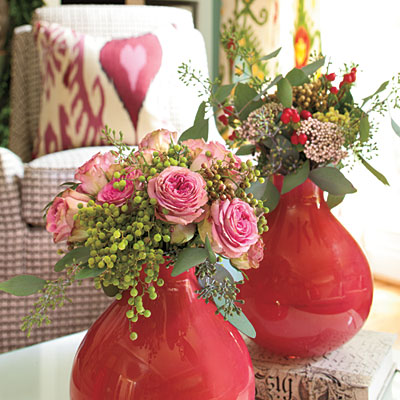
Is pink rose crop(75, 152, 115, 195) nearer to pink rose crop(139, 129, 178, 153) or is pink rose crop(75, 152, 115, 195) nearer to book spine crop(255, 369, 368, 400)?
pink rose crop(139, 129, 178, 153)

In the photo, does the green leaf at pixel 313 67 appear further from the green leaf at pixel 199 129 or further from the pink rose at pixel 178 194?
the pink rose at pixel 178 194

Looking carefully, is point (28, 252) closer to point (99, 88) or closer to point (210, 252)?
point (99, 88)

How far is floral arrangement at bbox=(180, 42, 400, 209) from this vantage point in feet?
2.17

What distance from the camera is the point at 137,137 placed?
1.86 metres

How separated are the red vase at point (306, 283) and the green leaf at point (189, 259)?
25cm

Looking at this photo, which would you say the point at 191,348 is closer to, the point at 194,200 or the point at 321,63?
the point at 194,200

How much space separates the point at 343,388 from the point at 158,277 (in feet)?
0.99

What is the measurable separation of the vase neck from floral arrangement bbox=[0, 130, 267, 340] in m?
0.21

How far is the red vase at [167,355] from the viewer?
0.50 m

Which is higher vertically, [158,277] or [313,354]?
[158,277]

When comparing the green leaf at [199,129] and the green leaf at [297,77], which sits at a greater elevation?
the green leaf at [297,77]

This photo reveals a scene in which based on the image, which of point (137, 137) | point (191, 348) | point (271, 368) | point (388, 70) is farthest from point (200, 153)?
point (388, 70)

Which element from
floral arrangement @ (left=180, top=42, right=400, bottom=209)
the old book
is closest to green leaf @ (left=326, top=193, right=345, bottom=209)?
floral arrangement @ (left=180, top=42, right=400, bottom=209)

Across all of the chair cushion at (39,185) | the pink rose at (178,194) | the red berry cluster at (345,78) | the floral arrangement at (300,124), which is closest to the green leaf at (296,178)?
the floral arrangement at (300,124)
